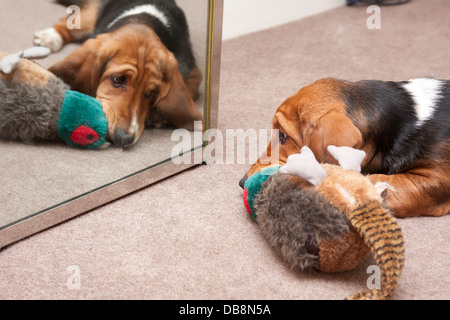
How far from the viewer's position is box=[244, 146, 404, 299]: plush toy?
1411 millimetres

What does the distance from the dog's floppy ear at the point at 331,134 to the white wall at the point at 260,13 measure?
180 cm

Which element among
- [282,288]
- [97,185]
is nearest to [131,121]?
[97,185]

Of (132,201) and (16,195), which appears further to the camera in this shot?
(132,201)

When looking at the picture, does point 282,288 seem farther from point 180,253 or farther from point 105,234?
point 105,234

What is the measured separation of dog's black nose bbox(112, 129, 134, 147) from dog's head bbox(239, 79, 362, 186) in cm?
46

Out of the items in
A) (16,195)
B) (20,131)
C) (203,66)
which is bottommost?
(16,195)

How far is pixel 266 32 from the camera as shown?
11.8 ft

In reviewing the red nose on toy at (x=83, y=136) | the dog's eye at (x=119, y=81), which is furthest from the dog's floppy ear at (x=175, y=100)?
the red nose on toy at (x=83, y=136)

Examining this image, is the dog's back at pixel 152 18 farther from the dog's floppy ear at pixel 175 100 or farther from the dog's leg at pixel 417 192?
the dog's leg at pixel 417 192

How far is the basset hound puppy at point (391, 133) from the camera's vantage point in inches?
72.3

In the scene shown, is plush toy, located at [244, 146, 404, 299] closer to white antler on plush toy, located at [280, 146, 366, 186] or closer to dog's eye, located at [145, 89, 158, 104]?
white antler on plush toy, located at [280, 146, 366, 186]

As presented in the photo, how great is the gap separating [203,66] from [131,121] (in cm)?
33

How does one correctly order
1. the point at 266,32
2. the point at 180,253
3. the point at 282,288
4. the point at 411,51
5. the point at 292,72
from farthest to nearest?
1. the point at 266,32
2. the point at 411,51
3. the point at 292,72
4. the point at 180,253
5. the point at 282,288

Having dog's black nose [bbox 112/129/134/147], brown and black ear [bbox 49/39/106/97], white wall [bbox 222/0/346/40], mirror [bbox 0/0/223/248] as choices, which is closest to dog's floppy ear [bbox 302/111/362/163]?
mirror [bbox 0/0/223/248]
